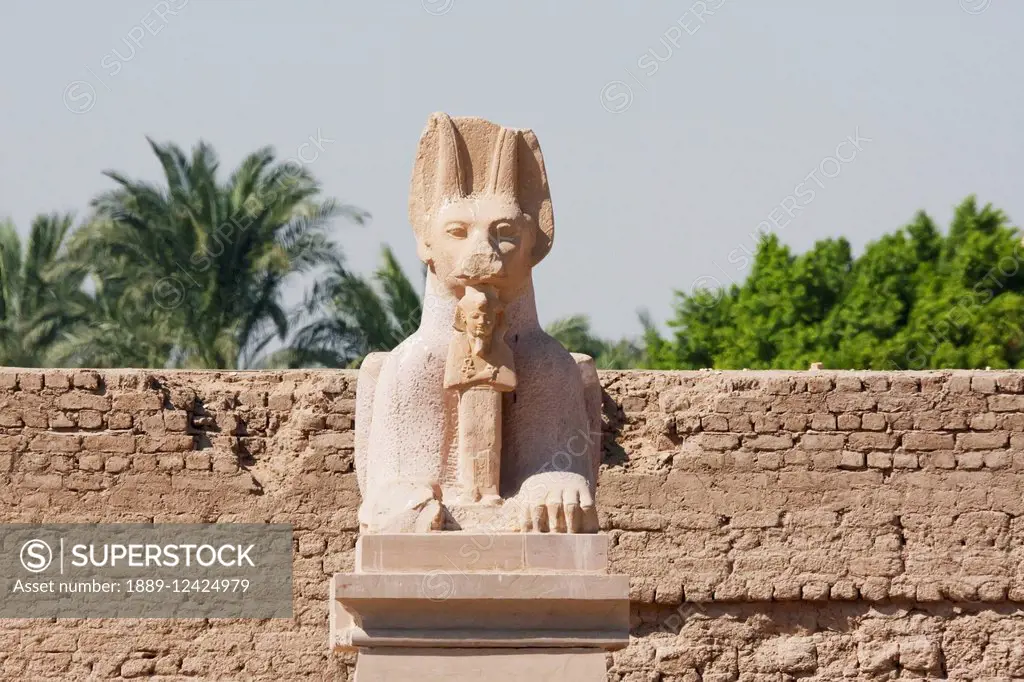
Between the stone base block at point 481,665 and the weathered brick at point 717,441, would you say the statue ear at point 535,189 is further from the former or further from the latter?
the weathered brick at point 717,441

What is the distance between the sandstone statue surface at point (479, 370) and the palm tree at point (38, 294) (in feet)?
41.3

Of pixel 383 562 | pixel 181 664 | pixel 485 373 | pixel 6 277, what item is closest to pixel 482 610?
pixel 383 562

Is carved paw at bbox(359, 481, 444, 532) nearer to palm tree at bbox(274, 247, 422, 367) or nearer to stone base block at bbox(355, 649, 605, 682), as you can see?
stone base block at bbox(355, 649, 605, 682)

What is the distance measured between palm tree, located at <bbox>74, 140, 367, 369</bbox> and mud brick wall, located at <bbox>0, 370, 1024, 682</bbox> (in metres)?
7.59

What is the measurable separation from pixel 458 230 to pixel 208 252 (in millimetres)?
11968

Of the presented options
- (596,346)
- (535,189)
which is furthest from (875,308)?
(535,189)

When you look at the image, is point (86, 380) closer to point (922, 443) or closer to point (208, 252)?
point (922, 443)

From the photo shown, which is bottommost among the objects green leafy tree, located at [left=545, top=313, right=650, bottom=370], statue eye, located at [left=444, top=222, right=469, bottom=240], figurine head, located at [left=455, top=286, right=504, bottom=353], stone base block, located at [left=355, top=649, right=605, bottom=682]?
stone base block, located at [left=355, top=649, right=605, bottom=682]

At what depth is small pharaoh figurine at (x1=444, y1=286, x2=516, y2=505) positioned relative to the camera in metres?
6.62

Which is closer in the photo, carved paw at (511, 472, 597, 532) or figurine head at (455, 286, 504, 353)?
carved paw at (511, 472, 597, 532)

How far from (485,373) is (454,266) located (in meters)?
0.36

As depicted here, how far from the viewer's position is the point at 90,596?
35.1 ft
